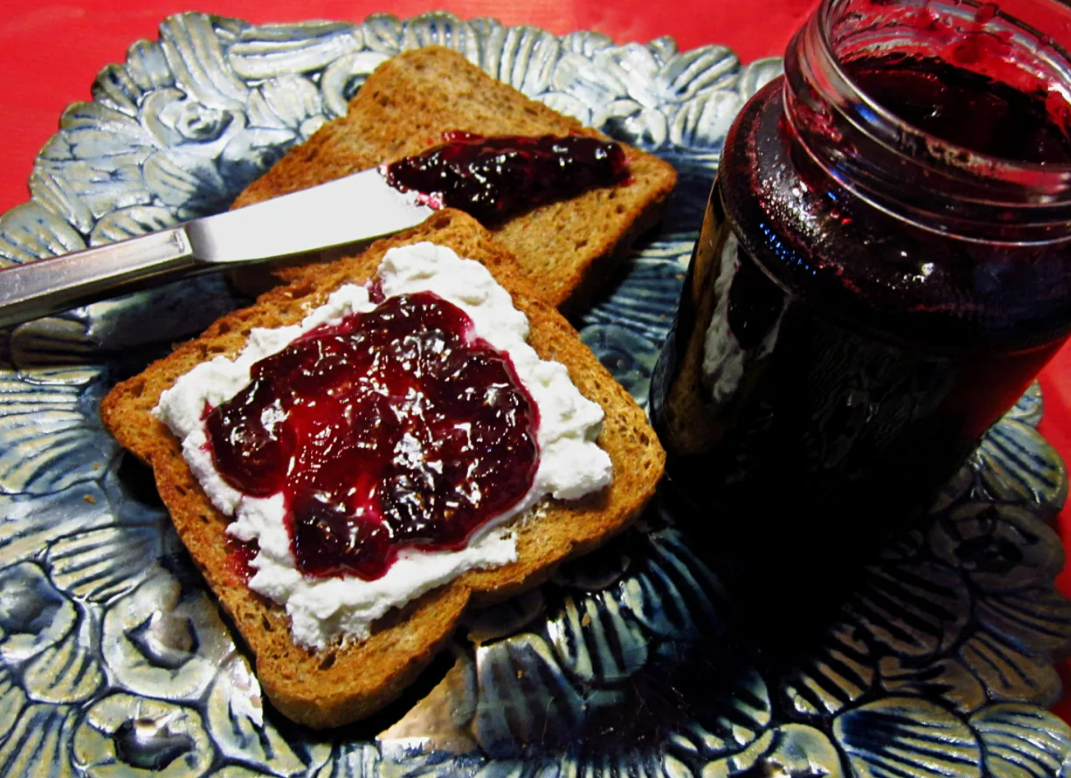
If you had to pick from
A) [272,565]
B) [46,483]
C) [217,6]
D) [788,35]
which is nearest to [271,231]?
[46,483]

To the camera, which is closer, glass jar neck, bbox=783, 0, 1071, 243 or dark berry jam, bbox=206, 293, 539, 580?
glass jar neck, bbox=783, 0, 1071, 243

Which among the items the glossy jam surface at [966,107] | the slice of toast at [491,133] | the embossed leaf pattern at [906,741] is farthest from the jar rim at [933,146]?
the embossed leaf pattern at [906,741]

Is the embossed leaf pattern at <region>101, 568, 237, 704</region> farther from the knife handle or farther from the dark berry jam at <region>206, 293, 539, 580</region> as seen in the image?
the knife handle

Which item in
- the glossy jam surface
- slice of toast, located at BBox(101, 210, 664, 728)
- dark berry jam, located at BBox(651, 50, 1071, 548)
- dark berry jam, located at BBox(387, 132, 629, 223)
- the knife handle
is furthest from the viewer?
dark berry jam, located at BBox(387, 132, 629, 223)

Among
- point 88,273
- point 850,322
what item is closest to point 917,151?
point 850,322

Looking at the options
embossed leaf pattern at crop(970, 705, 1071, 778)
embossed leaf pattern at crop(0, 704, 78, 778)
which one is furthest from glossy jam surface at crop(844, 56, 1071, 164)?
embossed leaf pattern at crop(0, 704, 78, 778)

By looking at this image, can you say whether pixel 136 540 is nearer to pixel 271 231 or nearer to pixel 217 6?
pixel 271 231

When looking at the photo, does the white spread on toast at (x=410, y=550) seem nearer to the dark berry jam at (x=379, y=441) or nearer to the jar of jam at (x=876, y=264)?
the dark berry jam at (x=379, y=441)
